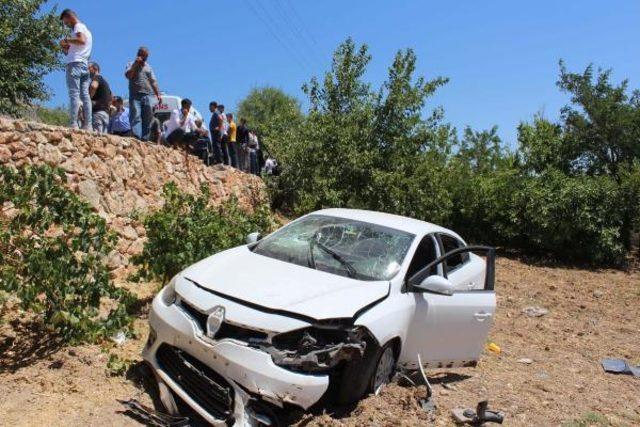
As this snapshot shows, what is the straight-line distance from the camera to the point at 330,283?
190 inches

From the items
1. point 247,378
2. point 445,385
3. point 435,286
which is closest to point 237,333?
point 247,378

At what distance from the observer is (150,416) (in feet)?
14.6

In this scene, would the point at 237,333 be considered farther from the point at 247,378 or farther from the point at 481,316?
the point at 481,316

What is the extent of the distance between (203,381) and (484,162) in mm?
19512

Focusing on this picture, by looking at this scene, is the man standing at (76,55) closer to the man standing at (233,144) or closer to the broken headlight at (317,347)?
the man standing at (233,144)

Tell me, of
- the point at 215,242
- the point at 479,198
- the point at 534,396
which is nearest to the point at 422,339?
the point at 534,396

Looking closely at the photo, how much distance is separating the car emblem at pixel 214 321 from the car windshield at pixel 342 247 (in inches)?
45.6

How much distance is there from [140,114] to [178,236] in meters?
4.31

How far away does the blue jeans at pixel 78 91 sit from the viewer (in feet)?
29.5

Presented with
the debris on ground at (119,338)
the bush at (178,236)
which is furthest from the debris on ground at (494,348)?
the debris on ground at (119,338)

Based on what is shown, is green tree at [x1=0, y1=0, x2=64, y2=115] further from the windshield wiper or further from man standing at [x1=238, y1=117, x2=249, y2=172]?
the windshield wiper

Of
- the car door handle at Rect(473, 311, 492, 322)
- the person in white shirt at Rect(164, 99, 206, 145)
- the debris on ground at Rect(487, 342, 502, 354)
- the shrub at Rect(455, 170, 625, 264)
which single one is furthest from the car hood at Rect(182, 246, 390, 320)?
the shrub at Rect(455, 170, 625, 264)

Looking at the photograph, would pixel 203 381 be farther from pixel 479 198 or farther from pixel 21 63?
pixel 479 198

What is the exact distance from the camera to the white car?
4148 millimetres
